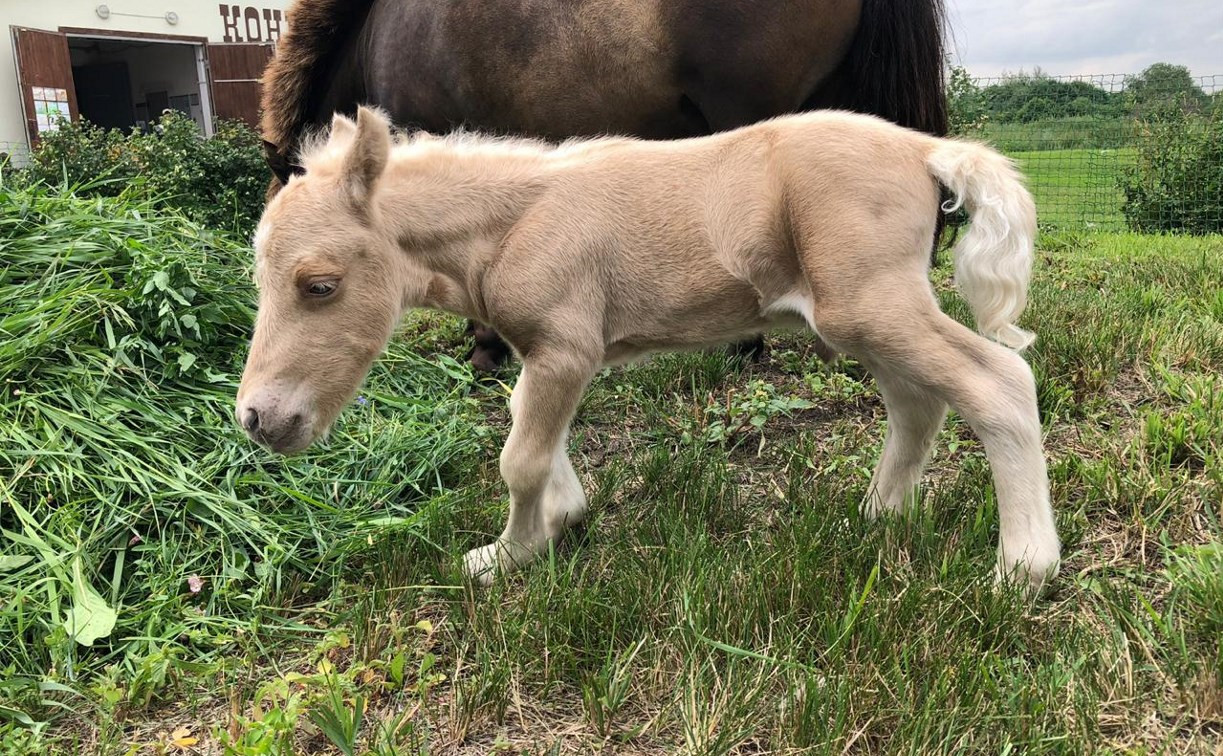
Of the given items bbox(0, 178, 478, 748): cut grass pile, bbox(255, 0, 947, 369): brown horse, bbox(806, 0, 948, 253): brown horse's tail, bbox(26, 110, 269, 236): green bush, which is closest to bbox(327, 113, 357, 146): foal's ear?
bbox(0, 178, 478, 748): cut grass pile

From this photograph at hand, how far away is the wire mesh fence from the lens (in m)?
10.2

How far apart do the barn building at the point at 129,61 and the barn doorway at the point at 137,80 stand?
20 mm

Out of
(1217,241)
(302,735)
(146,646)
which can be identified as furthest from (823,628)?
(1217,241)

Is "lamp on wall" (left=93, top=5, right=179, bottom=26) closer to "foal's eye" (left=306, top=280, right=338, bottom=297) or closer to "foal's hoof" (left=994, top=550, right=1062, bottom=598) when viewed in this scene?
"foal's eye" (left=306, top=280, right=338, bottom=297)

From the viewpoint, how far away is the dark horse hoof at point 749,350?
4.31 meters

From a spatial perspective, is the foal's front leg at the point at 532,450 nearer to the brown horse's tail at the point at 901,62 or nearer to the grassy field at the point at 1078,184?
the brown horse's tail at the point at 901,62

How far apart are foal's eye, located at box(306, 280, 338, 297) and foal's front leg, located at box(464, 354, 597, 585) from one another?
0.57 m

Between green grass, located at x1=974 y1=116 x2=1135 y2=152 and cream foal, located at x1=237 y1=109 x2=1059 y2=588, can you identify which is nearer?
cream foal, located at x1=237 y1=109 x2=1059 y2=588

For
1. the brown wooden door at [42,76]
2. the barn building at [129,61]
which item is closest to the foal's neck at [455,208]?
the barn building at [129,61]

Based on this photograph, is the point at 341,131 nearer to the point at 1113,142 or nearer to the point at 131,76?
the point at 1113,142

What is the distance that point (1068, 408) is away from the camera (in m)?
3.43

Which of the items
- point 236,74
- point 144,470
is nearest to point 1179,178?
point 144,470

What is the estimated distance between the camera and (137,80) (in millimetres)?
17156

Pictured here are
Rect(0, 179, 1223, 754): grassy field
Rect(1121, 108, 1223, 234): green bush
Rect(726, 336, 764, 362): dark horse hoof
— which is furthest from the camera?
Rect(1121, 108, 1223, 234): green bush
